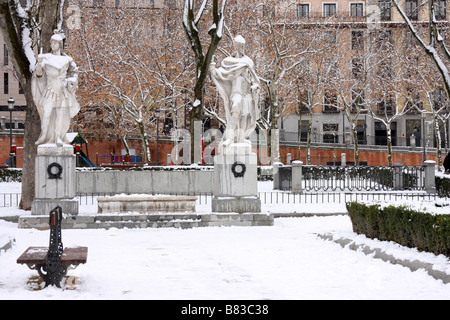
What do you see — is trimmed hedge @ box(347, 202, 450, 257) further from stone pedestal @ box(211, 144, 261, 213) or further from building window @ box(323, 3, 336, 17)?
building window @ box(323, 3, 336, 17)

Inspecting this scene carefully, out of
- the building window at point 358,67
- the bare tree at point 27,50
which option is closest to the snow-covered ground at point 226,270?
the bare tree at point 27,50

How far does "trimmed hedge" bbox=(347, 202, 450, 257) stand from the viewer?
878 cm

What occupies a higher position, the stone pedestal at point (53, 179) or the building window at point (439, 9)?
the building window at point (439, 9)

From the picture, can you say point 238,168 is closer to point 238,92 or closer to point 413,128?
point 238,92

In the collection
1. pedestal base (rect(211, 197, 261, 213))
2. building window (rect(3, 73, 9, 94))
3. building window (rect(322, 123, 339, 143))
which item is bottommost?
pedestal base (rect(211, 197, 261, 213))

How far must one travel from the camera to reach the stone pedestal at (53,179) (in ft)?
50.9

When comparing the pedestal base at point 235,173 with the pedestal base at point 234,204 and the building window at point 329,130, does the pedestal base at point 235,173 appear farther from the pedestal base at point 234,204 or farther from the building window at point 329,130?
the building window at point 329,130

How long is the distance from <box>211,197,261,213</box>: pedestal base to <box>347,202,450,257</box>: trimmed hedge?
374cm

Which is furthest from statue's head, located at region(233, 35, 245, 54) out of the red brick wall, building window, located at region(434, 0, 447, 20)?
the red brick wall

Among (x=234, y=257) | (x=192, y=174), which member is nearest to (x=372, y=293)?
(x=234, y=257)

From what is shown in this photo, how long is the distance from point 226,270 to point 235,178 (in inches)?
256

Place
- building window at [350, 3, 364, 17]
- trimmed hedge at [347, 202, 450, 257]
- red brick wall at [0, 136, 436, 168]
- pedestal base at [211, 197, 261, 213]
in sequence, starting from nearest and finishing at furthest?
1. trimmed hedge at [347, 202, 450, 257]
2. pedestal base at [211, 197, 261, 213]
3. red brick wall at [0, 136, 436, 168]
4. building window at [350, 3, 364, 17]

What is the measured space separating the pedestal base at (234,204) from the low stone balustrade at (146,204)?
29.0 inches

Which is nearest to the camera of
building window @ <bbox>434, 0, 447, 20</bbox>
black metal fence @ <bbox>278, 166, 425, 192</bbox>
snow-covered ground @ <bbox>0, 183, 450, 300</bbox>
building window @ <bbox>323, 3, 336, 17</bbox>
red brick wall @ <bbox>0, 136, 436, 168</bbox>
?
snow-covered ground @ <bbox>0, 183, 450, 300</bbox>
